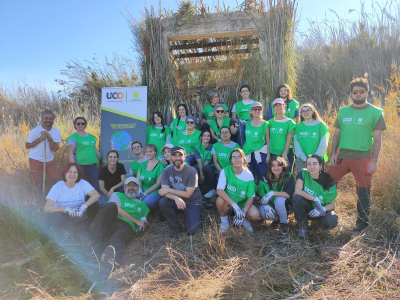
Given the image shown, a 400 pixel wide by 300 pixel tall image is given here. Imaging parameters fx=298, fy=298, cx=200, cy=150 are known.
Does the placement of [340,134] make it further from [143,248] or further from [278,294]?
[143,248]

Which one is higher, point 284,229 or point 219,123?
point 219,123

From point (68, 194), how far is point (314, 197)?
3.64 metres

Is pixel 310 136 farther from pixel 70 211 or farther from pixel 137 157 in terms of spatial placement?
pixel 70 211

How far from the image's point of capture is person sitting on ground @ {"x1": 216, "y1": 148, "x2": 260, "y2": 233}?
4402 millimetres

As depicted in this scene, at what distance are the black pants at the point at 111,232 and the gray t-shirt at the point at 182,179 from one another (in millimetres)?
883

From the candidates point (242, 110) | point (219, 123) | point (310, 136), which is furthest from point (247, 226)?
point (242, 110)

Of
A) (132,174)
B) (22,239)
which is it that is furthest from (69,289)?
(132,174)

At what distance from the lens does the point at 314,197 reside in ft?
13.5

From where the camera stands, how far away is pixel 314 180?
425cm

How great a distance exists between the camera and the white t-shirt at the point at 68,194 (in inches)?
178

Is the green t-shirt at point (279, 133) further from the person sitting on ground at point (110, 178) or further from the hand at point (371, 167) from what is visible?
the person sitting on ground at point (110, 178)

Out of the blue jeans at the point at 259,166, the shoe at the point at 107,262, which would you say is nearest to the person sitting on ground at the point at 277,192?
the blue jeans at the point at 259,166

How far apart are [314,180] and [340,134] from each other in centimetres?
79

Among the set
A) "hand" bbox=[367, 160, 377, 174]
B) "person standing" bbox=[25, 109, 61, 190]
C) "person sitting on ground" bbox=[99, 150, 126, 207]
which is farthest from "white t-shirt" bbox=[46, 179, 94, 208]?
"hand" bbox=[367, 160, 377, 174]
